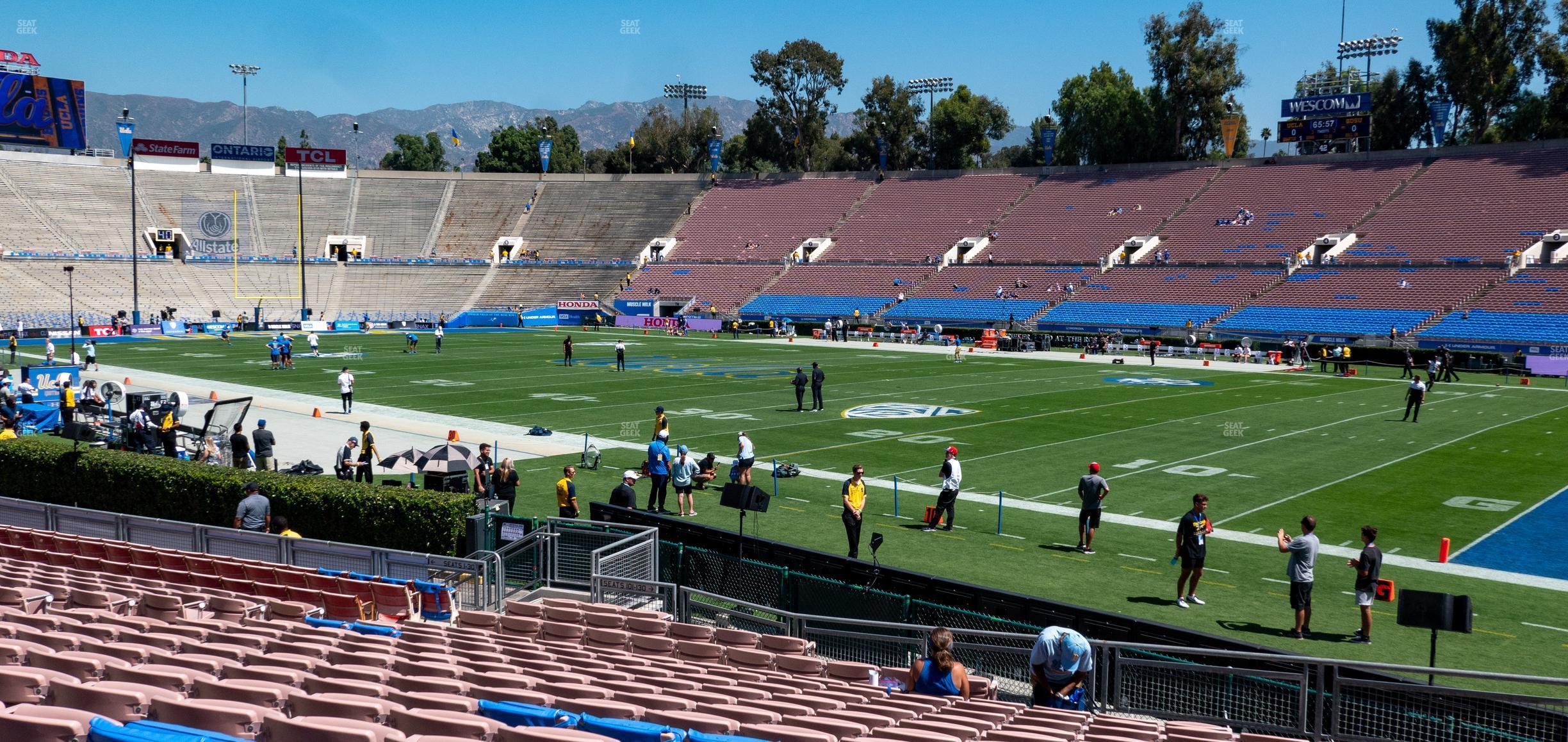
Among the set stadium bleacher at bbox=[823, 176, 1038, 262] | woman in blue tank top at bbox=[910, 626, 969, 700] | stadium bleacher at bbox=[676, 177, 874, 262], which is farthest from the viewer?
stadium bleacher at bbox=[676, 177, 874, 262]

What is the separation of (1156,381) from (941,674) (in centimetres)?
3741

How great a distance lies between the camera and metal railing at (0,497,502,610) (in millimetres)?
13023

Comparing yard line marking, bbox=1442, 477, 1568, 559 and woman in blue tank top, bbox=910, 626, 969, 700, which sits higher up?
woman in blue tank top, bbox=910, 626, 969, 700

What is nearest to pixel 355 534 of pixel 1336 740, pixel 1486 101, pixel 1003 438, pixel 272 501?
pixel 272 501

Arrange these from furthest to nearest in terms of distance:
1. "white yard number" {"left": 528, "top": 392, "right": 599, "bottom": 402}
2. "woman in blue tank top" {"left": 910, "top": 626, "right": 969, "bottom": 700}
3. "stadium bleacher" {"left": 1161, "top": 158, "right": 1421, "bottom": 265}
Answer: "stadium bleacher" {"left": 1161, "top": 158, "right": 1421, "bottom": 265}, "white yard number" {"left": 528, "top": 392, "right": 599, "bottom": 402}, "woman in blue tank top" {"left": 910, "top": 626, "right": 969, "bottom": 700}

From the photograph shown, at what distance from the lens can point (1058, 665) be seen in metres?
7.89

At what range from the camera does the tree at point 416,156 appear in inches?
6309

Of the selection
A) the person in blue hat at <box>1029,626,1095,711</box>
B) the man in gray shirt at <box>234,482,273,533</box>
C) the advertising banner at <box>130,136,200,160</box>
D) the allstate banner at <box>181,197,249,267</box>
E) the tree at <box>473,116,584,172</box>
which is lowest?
the man in gray shirt at <box>234,482,273,533</box>

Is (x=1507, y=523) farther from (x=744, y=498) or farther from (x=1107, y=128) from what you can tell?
(x=1107, y=128)

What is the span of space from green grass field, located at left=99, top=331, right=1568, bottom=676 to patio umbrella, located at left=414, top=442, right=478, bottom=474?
1.58m

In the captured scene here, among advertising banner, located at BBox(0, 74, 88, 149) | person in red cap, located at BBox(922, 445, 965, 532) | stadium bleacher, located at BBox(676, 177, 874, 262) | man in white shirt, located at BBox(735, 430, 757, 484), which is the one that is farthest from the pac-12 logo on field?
advertising banner, located at BBox(0, 74, 88, 149)

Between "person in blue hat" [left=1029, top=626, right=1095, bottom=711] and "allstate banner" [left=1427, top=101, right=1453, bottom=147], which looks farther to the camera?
"allstate banner" [left=1427, top=101, right=1453, bottom=147]

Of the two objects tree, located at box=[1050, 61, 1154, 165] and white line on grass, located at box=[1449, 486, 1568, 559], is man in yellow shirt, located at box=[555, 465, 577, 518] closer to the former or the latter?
white line on grass, located at box=[1449, 486, 1568, 559]

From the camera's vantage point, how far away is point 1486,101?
82250mm
